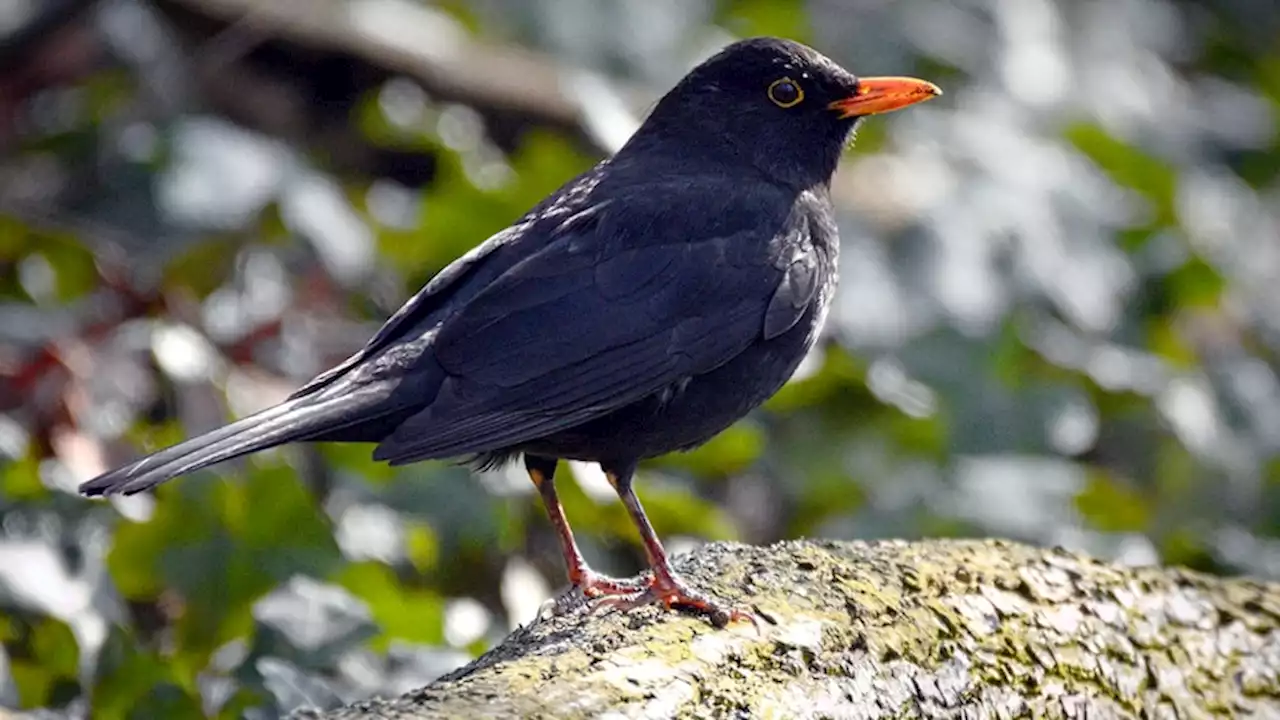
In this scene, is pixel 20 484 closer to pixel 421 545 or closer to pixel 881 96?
pixel 421 545

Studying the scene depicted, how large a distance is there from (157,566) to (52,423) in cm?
112

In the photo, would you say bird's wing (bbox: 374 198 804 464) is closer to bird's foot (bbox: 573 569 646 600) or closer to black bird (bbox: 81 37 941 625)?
black bird (bbox: 81 37 941 625)

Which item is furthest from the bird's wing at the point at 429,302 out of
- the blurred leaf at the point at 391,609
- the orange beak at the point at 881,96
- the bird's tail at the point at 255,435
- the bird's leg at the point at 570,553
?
the orange beak at the point at 881,96

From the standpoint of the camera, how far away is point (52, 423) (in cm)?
496

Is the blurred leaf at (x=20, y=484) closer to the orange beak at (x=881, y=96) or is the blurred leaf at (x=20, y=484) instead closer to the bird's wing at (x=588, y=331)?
the bird's wing at (x=588, y=331)

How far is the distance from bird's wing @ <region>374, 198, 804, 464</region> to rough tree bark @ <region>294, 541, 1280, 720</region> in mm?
421

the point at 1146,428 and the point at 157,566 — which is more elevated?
the point at 157,566

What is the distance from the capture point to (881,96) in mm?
4238

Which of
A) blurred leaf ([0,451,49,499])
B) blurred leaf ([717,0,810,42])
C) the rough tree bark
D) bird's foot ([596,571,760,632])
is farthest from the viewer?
blurred leaf ([717,0,810,42])

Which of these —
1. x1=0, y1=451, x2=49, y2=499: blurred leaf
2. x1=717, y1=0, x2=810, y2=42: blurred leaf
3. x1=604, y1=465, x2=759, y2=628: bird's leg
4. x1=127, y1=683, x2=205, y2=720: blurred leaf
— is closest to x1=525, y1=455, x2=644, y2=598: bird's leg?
x1=604, y1=465, x2=759, y2=628: bird's leg

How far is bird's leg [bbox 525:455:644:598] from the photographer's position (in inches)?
145

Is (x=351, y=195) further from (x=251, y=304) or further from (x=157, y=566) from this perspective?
(x=157, y=566)

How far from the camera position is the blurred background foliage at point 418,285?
3998 millimetres

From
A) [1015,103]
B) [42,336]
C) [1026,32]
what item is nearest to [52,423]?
[42,336]
